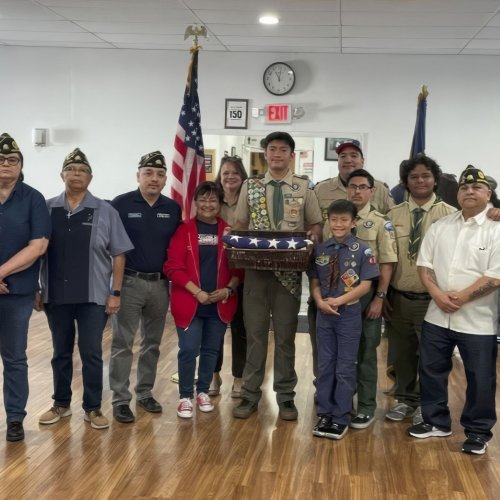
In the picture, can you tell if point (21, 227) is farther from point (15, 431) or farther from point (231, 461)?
point (231, 461)

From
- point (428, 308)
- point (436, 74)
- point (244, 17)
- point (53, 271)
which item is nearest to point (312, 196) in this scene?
point (428, 308)

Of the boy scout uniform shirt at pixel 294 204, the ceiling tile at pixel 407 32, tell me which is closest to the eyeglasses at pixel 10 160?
the boy scout uniform shirt at pixel 294 204

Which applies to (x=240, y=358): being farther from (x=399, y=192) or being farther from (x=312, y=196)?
(x=399, y=192)

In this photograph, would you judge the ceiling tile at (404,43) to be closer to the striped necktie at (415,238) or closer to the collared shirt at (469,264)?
the striped necktie at (415,238)

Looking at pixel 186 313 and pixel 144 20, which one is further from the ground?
pixel 144 20

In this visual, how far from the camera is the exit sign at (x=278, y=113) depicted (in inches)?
293

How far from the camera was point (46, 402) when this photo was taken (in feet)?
13.4

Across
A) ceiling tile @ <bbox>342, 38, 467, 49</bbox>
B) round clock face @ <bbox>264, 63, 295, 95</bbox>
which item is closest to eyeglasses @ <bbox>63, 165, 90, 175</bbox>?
ceiling tile @ <bbox>342, 38, 467, 49</bbox>

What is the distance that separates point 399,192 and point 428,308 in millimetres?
Answer: 2078

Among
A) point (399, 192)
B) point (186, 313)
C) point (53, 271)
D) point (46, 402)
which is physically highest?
point (399, 192)

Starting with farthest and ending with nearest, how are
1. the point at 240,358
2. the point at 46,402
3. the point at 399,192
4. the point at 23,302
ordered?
the point at 399,192 → the point at 240,358 → the point at 46,402 → the point at 23,302

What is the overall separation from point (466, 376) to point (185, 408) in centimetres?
162

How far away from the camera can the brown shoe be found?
3.87m

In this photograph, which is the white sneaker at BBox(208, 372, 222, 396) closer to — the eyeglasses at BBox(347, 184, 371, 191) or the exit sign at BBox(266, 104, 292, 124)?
the eyeglasses at BBox(347, 184, 371, 191)
